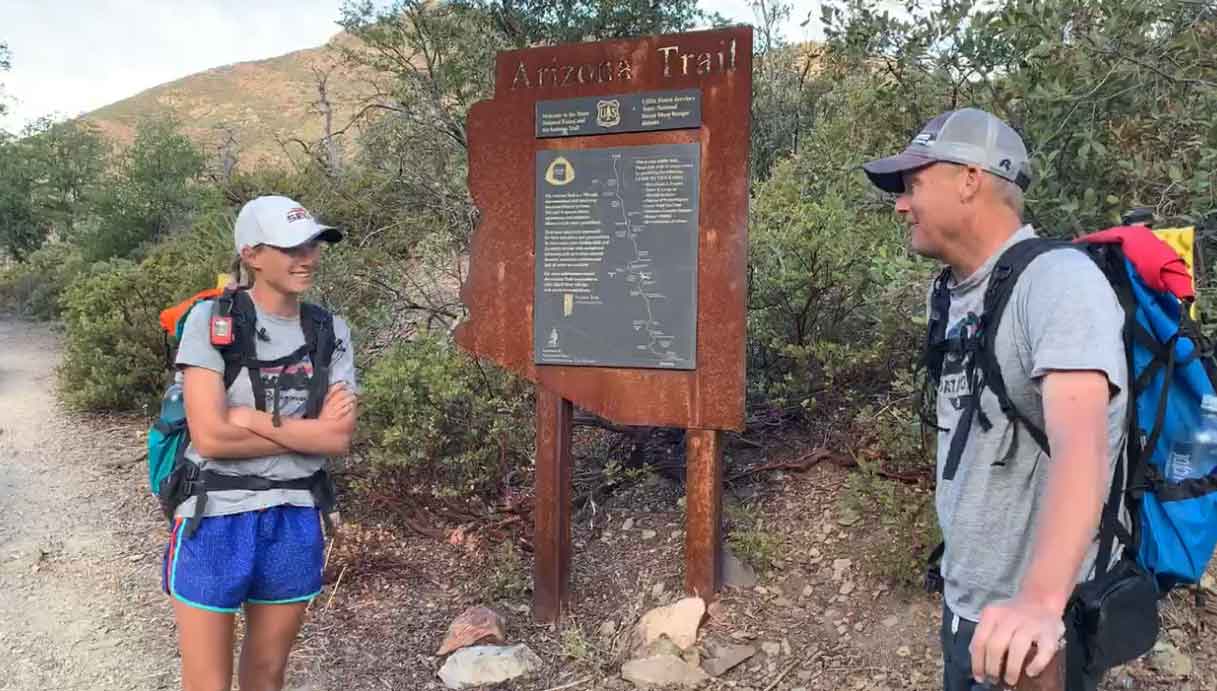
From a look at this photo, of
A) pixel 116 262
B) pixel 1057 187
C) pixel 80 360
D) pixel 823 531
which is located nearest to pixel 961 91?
pixel 1057 187

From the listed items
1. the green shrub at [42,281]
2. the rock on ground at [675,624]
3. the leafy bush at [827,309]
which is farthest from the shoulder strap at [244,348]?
the green shrub at [42,281]

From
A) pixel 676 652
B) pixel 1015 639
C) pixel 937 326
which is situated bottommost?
pixel 676 652

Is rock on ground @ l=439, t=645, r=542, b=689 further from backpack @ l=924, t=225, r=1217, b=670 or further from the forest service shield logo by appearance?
backpack @ l=924, t=225, r=1217, b=670

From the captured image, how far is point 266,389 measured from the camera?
8.95ft

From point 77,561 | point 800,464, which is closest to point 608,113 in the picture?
point 800,464

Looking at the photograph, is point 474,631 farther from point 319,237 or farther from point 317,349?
point 319,237

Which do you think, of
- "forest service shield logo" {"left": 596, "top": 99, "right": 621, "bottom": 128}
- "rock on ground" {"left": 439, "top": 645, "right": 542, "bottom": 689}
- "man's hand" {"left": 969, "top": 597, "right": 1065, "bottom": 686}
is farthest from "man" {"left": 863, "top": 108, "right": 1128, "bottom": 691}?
"rock on ground" {"left": 439, "top": 645, "right": 542, "bottom": 689}

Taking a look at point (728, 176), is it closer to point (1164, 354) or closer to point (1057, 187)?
point (1057, 187)

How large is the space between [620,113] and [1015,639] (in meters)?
3.08

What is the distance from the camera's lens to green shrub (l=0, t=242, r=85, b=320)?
15922 millimetres

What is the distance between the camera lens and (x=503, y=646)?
4145 millimetres

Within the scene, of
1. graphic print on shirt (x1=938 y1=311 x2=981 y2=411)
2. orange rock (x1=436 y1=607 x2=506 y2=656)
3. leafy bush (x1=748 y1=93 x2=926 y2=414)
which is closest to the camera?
graphic print on shirt (x1=938 y1=311 x2=981 y2=411)

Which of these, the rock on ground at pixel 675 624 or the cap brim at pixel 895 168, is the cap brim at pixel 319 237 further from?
the rock on ground at pixel 675 624

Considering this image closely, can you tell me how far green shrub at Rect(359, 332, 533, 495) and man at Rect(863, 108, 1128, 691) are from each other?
352 centimetres
